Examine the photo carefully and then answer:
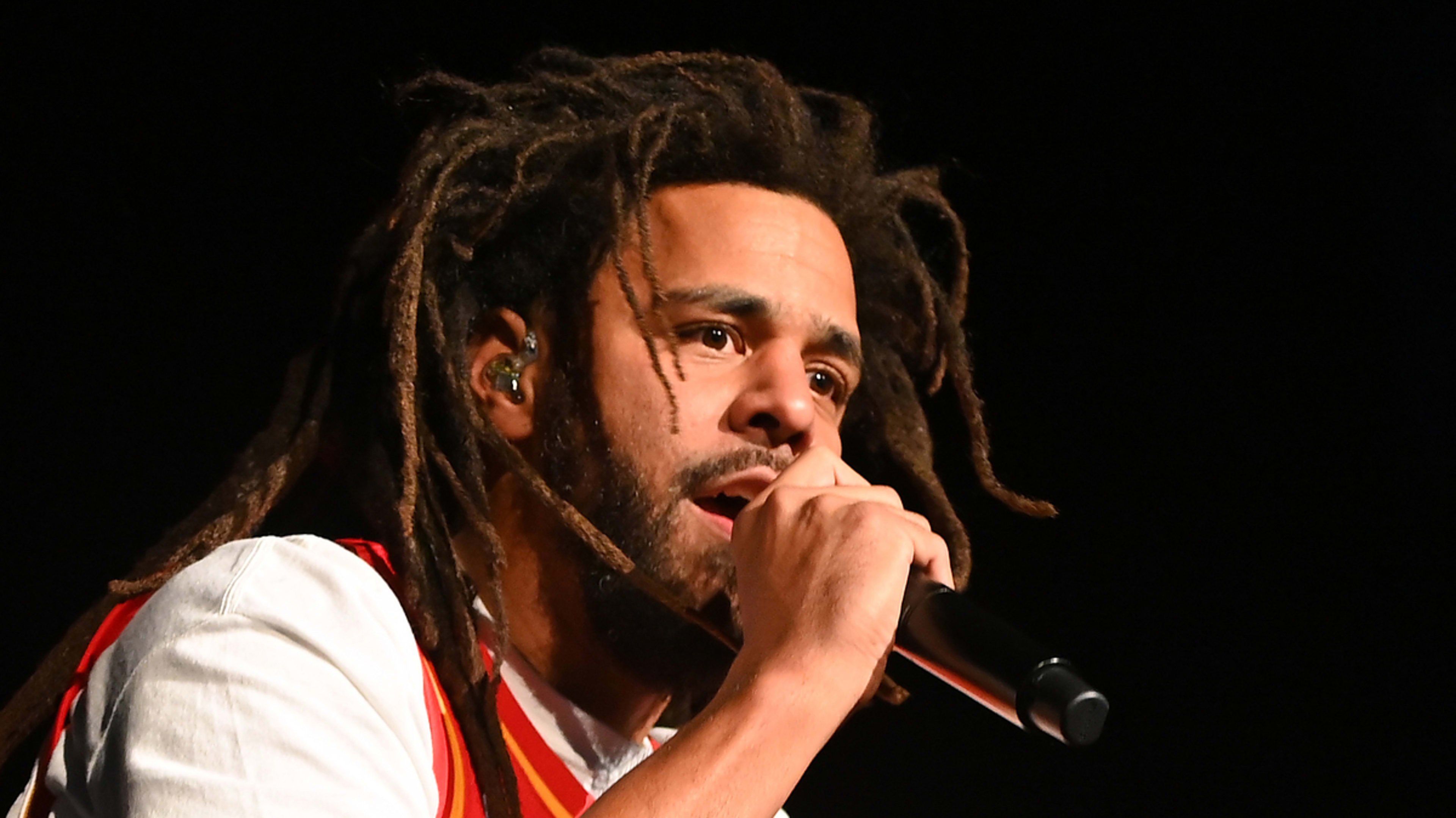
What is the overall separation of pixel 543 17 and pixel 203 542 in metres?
0.92

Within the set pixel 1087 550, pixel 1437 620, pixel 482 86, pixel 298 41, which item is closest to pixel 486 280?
pixel 482 86

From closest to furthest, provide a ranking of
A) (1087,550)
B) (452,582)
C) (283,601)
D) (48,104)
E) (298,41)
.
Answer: (283,601), (452,582), (48,104), (298,41), (1087,550)

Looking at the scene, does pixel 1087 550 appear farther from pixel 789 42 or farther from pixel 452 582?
pixel 452 582

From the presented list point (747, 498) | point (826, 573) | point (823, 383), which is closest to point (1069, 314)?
point (823, 383)

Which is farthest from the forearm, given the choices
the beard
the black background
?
the black background

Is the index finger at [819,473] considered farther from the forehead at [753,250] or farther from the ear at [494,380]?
the ear at [494,380]

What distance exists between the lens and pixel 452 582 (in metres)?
1.31

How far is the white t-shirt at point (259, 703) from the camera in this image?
3.03 feet

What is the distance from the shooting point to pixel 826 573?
1.08 meters

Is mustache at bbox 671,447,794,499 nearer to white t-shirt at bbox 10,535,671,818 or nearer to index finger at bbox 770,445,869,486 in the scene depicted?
index finger at bbox 770,445,869,486

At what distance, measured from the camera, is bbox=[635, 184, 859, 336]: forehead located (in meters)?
1.50

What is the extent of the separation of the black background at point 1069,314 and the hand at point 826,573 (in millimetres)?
821

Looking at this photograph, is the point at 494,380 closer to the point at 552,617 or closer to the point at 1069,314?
the point at 552,617

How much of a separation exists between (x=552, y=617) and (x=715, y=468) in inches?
10.6
